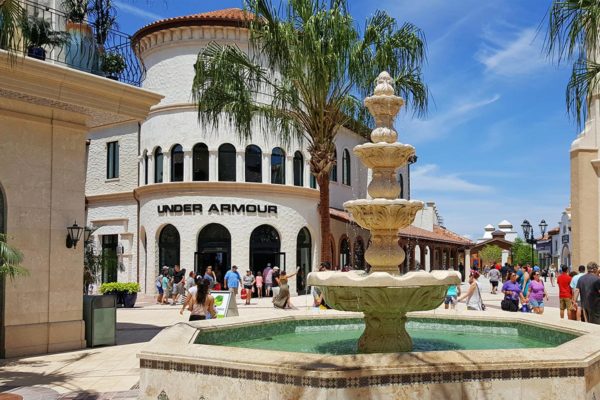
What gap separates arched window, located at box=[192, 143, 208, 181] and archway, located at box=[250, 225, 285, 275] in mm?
3559

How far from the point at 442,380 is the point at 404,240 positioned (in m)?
31.1

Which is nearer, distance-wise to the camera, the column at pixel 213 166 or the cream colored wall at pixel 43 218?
the cream colored wall at pixel 43 218

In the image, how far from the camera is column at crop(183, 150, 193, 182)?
28.7 m

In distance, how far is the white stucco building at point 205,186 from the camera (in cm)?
2866

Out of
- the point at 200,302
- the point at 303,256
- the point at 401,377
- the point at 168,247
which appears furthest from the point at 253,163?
the point at 401,377

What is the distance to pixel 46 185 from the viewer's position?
39.4 ft

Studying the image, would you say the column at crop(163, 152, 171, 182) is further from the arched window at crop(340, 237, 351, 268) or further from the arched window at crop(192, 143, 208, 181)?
the arched window at crop(340, 237, 351, 268)

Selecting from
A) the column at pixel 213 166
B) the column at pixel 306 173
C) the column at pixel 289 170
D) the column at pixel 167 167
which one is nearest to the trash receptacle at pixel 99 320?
the column at pixel 213 166

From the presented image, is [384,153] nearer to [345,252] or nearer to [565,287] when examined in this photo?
[565,287]

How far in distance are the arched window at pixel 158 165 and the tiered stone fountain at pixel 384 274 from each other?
22295 mm

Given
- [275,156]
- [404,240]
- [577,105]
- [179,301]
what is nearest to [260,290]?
[179,301]

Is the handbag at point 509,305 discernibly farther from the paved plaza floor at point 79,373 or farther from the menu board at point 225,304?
the menu board at point 225,304

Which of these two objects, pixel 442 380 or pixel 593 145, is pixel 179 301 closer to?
pixel 593 145

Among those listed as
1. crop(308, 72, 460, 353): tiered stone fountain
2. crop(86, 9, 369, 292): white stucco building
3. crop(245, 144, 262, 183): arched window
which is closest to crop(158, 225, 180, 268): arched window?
crop(86, 9, 369, 292): white stucco building
